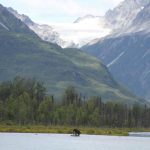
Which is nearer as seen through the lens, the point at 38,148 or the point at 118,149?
the point at 38,148

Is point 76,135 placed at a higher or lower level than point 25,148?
higher

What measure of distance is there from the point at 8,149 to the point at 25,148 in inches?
259

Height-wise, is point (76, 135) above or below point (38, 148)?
above

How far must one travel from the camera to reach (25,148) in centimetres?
11788

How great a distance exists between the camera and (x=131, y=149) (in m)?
136

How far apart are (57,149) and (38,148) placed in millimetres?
4217

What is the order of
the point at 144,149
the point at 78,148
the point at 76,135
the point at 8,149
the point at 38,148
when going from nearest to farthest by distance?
the point at 8,149
the point at 38,148
the point at 78,148
the point at 144,149
the point at 76,135

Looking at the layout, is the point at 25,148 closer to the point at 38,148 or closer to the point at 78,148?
the point at 38,148

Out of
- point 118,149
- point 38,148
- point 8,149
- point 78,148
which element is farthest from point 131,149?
point 8,149

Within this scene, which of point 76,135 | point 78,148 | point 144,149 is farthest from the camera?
point 76,135

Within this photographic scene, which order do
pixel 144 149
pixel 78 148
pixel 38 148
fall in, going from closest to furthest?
pixel 38 148 → pixel 78 148 → pixel 144 149

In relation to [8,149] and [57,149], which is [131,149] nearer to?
[57,149]

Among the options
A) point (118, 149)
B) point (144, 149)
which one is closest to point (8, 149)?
point (118, 149)

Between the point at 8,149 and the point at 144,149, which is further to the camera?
the point at 144,149
